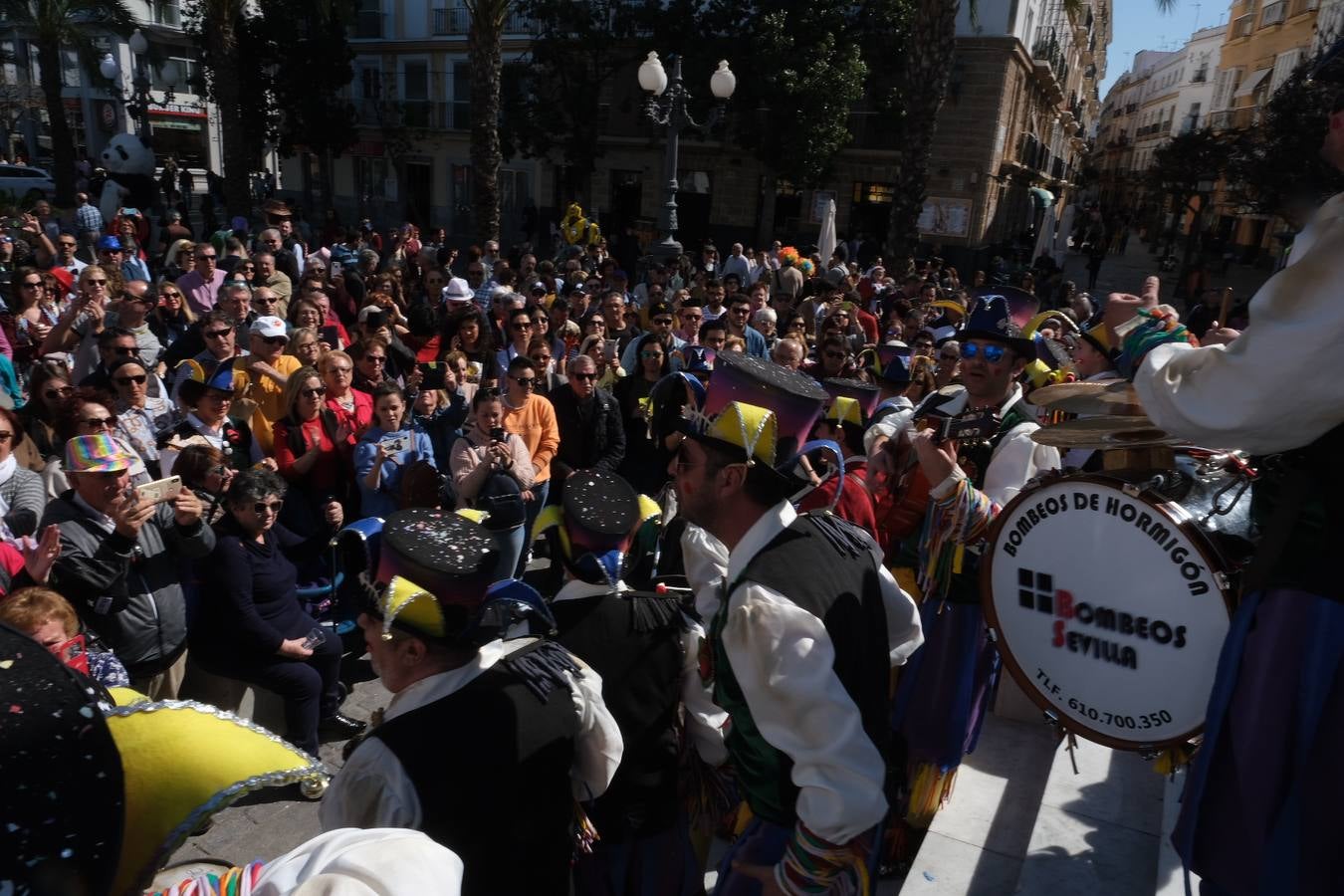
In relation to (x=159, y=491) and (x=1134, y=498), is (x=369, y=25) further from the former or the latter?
(x=1134, y=498)

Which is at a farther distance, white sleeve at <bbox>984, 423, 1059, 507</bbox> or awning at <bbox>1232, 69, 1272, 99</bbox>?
awning at <bbox>1232, 69, 1272, 99</bbox>

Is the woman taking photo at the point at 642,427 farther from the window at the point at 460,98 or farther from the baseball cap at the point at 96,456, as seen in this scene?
the window at the point at 460,98

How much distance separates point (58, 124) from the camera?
73.7 feet

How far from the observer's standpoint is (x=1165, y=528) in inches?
70.9

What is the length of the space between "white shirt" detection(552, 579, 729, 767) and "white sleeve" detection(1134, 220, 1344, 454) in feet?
4.89

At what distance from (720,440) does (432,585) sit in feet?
2.34

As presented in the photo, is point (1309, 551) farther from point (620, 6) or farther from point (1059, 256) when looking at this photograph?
point (620, 6)

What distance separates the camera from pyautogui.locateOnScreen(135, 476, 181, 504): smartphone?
12.3 feet

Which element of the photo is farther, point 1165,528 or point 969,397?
point 969,397

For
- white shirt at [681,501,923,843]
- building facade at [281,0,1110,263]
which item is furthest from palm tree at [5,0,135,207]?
white shirt at [681,501,923,843]

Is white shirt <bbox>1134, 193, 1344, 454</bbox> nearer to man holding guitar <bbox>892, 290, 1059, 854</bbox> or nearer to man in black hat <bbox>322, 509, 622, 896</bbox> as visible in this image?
man holding guitar <bbox>892, 290, 1059, 854</bbox>

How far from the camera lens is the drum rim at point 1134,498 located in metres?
1.76

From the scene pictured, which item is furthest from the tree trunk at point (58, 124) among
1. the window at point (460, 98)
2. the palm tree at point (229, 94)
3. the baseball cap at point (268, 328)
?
the baseball cap at point (268, 328)

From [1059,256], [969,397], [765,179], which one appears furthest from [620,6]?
[969,397]
